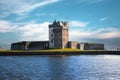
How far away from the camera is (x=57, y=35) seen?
12850 cm

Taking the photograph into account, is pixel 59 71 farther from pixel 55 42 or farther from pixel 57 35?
pixel 57 35

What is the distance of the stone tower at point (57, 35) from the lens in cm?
12712

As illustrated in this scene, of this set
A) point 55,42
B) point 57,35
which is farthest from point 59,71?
point 57,35

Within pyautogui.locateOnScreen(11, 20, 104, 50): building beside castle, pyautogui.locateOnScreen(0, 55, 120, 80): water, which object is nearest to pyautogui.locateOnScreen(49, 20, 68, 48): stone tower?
pyautogui.locateOnScreen(11, 20, 104, 50): building beside castle

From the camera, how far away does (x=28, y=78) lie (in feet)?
117

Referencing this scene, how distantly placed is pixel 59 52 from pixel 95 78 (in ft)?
245

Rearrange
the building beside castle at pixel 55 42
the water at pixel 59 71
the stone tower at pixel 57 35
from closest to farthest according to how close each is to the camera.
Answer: the water at pixel 59 71 < the stone tower at pixel 57 35 < the building beside castle at pixel 55 42

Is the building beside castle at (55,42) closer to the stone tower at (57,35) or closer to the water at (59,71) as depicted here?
the stone tower at (57,35)

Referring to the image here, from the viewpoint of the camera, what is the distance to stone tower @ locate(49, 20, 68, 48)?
12712 centimetres

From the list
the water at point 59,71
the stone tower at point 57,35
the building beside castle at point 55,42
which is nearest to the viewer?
the water at point 59,71

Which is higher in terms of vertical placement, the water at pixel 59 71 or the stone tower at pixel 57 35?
the stone tower at pixel 57 35

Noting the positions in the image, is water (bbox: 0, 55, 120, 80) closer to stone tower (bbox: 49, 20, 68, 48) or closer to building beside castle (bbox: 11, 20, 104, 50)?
stone tower (bbox: 49, 20, 68, 48)

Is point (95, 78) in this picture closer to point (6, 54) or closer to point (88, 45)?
point (6, 54)

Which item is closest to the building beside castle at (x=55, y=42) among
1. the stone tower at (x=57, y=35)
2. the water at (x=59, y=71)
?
the stone tower at (x=57, y=35)
